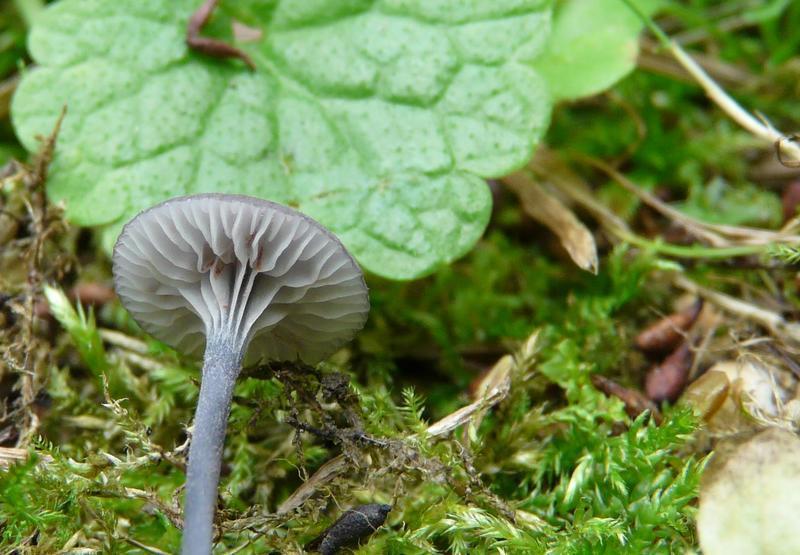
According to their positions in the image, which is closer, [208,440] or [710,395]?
[208,440]

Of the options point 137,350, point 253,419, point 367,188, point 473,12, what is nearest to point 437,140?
point 367,188

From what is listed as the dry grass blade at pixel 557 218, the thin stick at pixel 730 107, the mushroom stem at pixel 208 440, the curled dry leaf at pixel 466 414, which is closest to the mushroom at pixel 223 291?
the mushroom stem at pixel 208 440

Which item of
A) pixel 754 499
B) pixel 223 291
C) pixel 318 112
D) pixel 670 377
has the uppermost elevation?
pixel 318 112

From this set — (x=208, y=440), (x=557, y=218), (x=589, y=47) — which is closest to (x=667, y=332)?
(x=557, y=218)

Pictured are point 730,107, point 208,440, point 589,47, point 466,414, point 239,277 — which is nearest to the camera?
point 208,440

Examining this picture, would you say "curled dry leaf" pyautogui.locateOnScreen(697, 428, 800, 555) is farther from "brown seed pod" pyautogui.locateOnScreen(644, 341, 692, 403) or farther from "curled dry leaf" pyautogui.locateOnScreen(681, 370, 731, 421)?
"brown seed pod" pyautogui.locateOnScreen(644, 341, 692, 403)

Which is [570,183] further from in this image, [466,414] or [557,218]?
[466,414]

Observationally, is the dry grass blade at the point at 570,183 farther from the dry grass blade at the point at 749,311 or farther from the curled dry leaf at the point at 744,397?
the curled dry leaf at the point at 744,397
